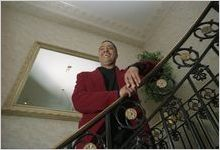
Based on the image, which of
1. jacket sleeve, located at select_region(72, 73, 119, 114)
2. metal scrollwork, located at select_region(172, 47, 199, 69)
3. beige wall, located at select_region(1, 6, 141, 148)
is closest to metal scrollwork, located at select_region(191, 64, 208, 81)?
metal scrollwork, located at select_region(172, 47, 199, 69)

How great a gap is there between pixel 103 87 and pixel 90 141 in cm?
46

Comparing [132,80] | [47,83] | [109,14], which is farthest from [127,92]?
[109,14]

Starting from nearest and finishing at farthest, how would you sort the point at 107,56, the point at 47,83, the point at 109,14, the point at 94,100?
the point at 94,100, the point at 107,56, the point at 47,83, the point at 109,14

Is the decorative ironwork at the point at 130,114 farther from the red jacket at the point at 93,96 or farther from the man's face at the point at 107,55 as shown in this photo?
the man's face at the point at 107,55

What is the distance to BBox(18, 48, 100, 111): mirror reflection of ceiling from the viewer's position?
3.79 metres

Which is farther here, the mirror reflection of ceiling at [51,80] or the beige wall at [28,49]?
the mirror reflection of ceiling at [51,80]

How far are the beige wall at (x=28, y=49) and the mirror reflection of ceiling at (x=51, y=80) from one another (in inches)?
9.7

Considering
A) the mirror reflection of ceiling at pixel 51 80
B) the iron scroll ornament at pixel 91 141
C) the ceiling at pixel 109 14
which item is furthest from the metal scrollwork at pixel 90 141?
the ceiling at pixel 109 14

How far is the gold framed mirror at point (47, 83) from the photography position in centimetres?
355

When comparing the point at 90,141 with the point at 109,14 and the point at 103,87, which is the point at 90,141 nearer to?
the point at 103,87

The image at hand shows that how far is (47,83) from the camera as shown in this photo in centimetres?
402

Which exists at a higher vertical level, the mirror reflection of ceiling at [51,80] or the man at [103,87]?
the mirror reflection of ceiling at [51,80]

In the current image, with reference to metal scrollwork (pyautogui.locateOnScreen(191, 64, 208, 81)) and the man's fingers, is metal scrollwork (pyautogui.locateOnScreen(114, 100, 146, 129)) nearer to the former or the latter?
the man's fingers

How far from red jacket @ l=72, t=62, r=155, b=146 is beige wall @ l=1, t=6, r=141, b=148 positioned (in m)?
1.89
